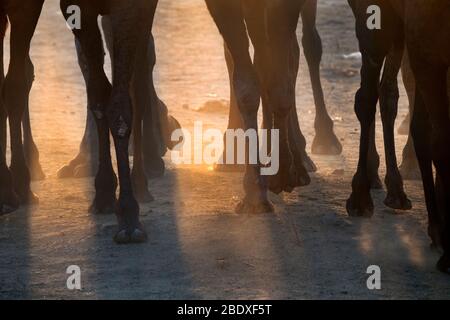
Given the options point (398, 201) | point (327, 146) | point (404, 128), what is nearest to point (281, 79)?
point (398, 201)

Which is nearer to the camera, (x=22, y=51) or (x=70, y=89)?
(x=22, y=51)

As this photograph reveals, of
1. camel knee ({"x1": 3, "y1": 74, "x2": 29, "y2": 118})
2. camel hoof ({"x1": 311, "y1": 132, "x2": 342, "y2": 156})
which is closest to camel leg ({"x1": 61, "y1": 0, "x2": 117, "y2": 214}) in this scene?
camel knee ({"x1": 3, "y1": 74, "x2": 29, "y2": 118})

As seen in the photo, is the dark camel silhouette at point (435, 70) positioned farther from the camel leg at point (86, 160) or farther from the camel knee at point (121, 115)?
the camel leg at point (86, 160)

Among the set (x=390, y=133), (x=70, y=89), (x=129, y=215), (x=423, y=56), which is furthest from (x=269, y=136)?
(x=70, y=89)

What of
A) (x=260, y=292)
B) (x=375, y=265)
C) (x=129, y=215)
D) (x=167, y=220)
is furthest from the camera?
(x=167, y=220)

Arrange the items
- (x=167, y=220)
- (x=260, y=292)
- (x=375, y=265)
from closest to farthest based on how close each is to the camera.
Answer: (x=260, y=292)
(x=375, y=265)
(x=167, y=220)

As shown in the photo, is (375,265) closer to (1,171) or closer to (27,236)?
(27,236)

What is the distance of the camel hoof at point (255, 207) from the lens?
912 cm

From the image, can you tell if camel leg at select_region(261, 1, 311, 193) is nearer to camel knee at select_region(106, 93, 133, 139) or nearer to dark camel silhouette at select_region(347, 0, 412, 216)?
dark camel silhouette at select_region(347, 0, 412, 216)

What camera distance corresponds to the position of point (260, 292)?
23.2ft

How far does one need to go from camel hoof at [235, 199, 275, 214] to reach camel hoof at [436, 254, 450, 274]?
6.43ft

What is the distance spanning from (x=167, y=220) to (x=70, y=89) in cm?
746

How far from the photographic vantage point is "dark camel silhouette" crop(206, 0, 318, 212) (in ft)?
29.8

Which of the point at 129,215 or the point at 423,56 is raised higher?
the point at 423,56
